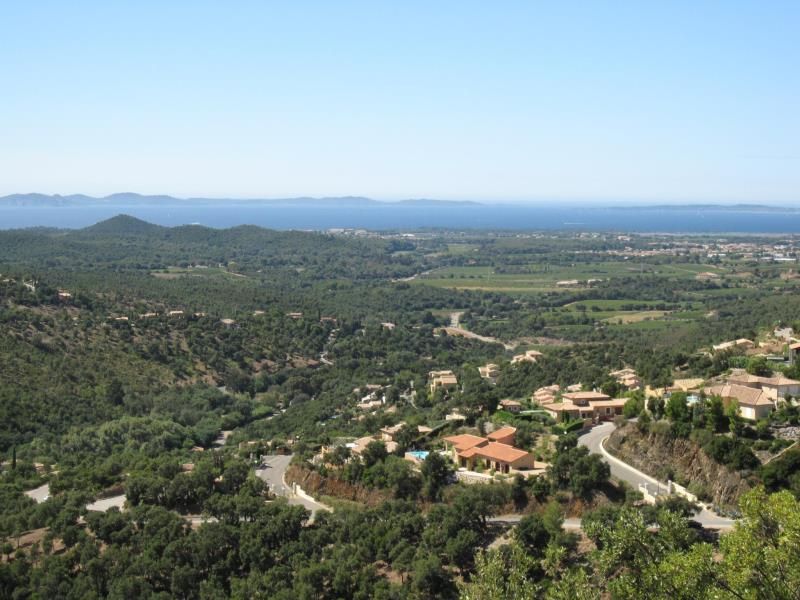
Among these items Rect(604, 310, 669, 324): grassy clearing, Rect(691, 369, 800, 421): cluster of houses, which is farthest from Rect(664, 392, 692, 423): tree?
Rect(604, 310, 669, 324): grassy clearing

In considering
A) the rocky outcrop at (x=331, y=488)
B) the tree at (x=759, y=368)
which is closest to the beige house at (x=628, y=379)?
the tree at (x=759, y=368)

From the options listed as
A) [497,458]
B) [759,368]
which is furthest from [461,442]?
[759,368]

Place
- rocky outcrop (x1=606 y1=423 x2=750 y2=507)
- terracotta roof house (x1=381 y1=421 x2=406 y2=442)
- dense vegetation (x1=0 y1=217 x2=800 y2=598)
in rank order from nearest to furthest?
1. dense vegetation (x1=0 y1=217 x2=800 y2=598)
2. rocky outcrop (x1=606 y1=423 x2=750 y2=507)
3. terracotta roof house (x1=381 y1=421 x2=406 y2=442)

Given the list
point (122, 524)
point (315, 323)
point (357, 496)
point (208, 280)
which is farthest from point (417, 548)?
point (208, 280)

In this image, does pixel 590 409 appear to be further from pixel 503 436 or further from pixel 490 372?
pixel 490 372

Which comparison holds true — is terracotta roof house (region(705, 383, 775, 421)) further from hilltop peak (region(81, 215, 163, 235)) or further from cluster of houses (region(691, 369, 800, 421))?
hilltop peak (region(81, 215, 163, 235))

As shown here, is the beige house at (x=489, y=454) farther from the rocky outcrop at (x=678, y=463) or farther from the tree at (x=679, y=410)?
the tree at (x=679, y=410)
